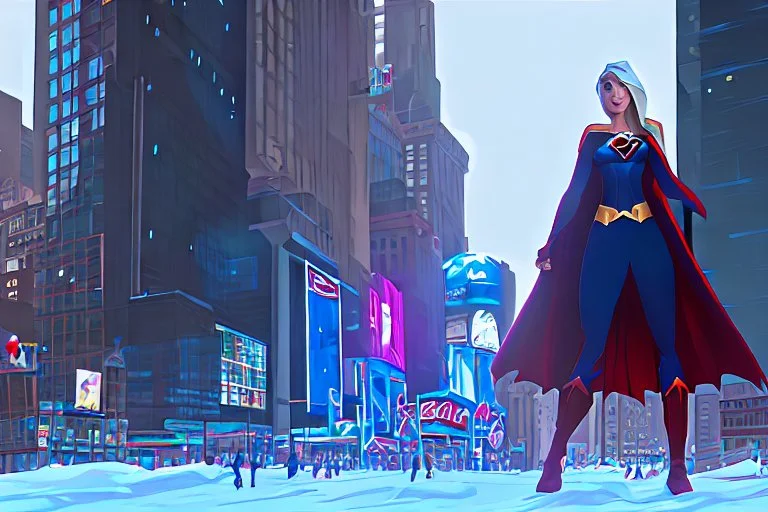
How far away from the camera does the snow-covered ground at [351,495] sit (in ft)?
8.86

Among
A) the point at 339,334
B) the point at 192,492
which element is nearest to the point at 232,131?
the point at 339,334

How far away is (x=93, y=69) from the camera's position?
459cm

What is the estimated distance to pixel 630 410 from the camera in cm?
474

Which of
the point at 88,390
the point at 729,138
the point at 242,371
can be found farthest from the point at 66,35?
the point at 729,138

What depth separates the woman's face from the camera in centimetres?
311

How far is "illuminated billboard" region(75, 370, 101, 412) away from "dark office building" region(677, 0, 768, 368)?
379 cm

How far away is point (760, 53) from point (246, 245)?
352 centimetres

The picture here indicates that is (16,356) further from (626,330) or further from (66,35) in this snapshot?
(626,330)

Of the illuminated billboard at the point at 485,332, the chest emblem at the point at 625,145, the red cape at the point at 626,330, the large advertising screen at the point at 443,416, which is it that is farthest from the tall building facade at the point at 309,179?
the chest emblem at the point at 625,145

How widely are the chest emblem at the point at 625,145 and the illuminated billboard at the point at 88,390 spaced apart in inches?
109

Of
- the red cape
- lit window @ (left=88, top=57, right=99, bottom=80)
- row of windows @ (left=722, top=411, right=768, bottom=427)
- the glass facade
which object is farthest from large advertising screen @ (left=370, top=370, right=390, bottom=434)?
the red cape

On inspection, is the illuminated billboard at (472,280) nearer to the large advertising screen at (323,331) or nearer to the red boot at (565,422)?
the large advertising screen at (323,331)

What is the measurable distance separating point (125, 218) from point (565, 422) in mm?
2659

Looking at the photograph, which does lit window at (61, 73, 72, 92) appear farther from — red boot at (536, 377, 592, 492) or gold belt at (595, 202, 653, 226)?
red boot at (536, 377, 592, 492)
